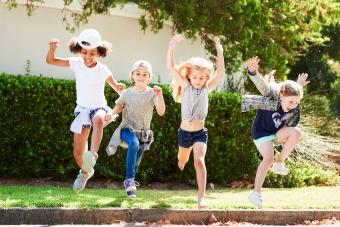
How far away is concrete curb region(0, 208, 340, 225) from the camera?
8.24 meters

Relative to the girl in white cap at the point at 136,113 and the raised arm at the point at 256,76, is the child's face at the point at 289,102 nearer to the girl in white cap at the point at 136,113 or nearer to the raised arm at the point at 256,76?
the raised arm at the point at 256,76

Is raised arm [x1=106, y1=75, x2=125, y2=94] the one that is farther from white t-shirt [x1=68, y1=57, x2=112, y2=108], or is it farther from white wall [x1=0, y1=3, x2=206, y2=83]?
white wall [x1=0, y1=3, x2=206, y2=83]

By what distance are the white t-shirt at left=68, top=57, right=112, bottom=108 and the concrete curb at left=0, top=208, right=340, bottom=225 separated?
4.41ft

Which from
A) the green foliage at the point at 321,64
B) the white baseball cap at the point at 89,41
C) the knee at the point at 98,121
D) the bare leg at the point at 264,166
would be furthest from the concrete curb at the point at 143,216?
the green foliage at the point at 321,64

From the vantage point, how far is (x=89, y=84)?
29.0 ft

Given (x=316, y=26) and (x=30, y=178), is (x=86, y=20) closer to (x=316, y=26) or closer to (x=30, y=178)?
(x=30, y=178)

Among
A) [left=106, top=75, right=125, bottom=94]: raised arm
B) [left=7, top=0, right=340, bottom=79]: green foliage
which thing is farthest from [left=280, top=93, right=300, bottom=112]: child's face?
[left=7, top=0, right=340, bottom=79]: green foliage

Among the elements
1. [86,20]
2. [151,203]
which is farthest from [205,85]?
[86,20]

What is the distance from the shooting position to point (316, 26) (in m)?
14.6

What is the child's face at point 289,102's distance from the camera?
8.62 metres

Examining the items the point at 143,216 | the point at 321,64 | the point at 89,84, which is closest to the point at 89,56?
the point at 89,84

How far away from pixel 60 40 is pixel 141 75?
4.39 m

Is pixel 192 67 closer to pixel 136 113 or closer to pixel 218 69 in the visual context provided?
pixel 218 69

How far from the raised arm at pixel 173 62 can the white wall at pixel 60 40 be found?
15.6 feet
